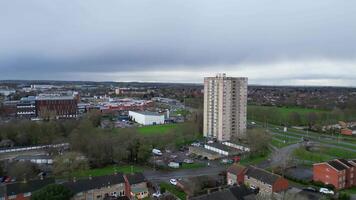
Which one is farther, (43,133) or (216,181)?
(43,133)

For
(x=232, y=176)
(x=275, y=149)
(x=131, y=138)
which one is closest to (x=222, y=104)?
(x=275, y=149)

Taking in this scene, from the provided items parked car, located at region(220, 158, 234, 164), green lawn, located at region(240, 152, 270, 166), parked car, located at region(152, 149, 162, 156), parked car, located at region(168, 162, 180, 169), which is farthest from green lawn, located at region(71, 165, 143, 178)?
green lawn, located at region(240, 152, 270, 166)

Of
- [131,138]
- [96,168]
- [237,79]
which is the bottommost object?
[96,168]

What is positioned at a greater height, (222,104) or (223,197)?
(222,104)

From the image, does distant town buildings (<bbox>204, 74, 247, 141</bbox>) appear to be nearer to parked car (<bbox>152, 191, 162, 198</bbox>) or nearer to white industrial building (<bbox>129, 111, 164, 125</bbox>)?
white industrial building (<bbox>129, 111, 164, 125</bbox>)

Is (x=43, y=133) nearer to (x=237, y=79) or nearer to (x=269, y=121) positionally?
(x=237, y=79)

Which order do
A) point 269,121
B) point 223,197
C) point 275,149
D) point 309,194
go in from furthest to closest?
point 269,121 → point 275,149 → point 309,194 → point 223,197
